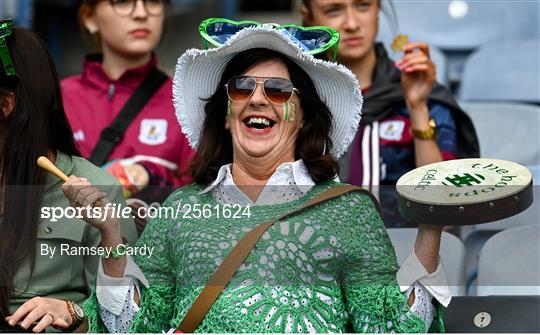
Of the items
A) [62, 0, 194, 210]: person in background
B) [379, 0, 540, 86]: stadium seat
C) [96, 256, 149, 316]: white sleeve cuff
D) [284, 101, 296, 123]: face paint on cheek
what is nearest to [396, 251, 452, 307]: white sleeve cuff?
[284, 101, 296, 123]: face paint on cheek

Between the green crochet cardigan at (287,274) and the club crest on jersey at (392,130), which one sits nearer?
the green crochet cardigan at (287,274)

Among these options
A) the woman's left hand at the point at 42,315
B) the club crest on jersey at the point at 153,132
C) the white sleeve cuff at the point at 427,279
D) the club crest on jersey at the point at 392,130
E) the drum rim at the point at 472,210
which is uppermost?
the drum rim at the point at 472,210

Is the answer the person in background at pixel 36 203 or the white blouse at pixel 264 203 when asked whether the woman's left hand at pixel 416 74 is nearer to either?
the white blouse at pixel 264 203

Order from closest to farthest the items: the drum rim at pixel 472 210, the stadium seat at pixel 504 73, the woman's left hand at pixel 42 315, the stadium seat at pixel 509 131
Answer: the drum rim at pixel 472 210
the woman's left hand at pixel 42 315
the stadium seat at pixel 509 131
the stadium seat at pixel 504 73

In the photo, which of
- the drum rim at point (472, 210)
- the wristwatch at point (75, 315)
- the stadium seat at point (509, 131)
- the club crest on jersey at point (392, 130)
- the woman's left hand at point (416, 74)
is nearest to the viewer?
the drum rim at point (472, 210)

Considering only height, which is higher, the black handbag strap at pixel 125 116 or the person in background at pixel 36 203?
the person in background at pixel 36 203

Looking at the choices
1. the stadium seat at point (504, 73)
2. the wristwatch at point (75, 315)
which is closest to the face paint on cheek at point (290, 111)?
the wristwatch at point (75, 315)

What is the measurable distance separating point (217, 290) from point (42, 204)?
24.1 inches

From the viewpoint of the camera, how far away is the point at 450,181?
329 cm

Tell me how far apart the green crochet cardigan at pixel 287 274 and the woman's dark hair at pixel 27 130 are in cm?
34

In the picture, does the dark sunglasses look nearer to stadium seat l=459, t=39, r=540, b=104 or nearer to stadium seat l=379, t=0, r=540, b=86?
stadium seat l=459, t=39, r=540, b=104

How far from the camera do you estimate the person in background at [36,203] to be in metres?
3.49

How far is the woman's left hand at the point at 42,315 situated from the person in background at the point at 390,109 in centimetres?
130

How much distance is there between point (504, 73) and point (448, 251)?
2.12 metres
